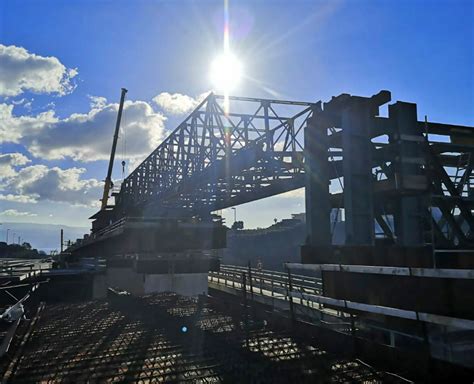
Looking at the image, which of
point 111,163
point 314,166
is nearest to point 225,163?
point 314,166

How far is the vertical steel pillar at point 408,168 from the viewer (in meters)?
8.89

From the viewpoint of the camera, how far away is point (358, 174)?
353 inches

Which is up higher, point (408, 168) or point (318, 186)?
point (408, 168)

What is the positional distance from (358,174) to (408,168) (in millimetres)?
1102

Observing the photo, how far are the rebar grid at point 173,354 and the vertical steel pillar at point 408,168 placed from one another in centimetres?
348

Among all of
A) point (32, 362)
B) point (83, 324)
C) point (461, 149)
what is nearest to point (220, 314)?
point (83, 324)

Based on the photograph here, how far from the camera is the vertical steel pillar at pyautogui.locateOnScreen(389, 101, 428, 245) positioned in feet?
29.2

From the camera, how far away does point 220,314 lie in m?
10.7

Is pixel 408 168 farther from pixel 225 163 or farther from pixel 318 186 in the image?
pixel 225 163

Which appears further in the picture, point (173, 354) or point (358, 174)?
point (358, 174)

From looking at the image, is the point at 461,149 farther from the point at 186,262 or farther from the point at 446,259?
the point at 186,262

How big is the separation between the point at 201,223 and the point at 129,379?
2157cm

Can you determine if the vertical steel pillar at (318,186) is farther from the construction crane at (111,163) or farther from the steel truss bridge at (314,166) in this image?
the construction crane at (111,163)

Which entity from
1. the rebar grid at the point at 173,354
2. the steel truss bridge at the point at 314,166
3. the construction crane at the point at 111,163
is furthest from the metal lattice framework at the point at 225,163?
the construction crane at the point at 111,163
